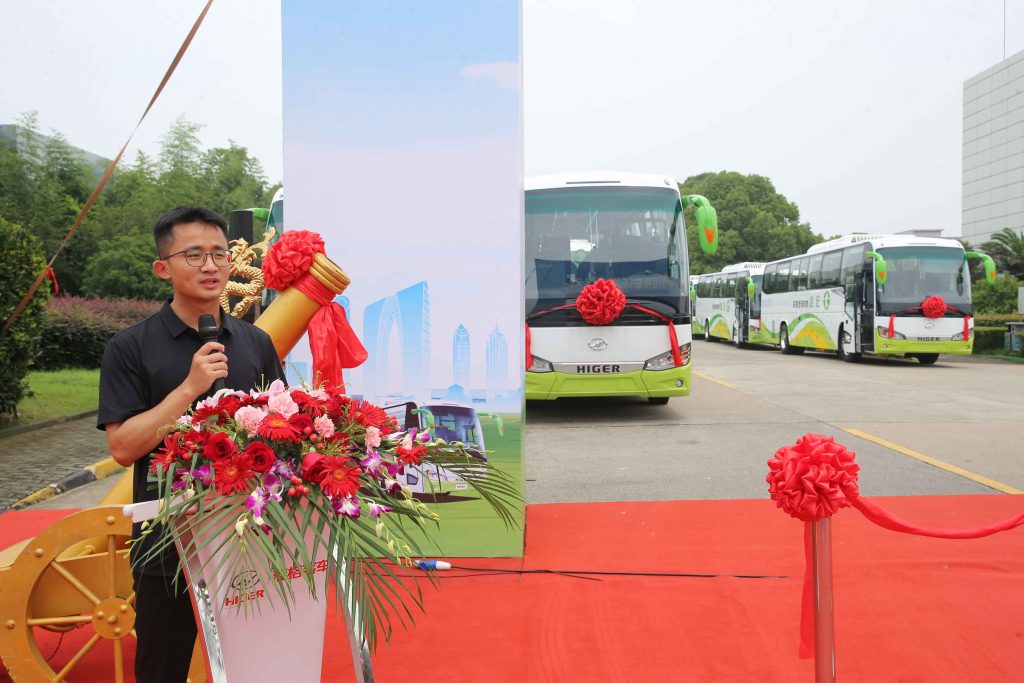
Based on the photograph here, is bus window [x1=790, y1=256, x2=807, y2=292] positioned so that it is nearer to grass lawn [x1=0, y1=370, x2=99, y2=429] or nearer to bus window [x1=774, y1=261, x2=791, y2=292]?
bus window [x1=774, y1=261, x2=791, y2=292]

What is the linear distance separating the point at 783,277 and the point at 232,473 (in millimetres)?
25916

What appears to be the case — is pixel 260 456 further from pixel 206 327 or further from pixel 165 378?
pixel 165 378

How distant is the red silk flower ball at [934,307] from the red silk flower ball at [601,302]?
449 inches

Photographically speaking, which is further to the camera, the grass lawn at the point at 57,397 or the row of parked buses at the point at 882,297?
the row of parked buses at the point at 882,297

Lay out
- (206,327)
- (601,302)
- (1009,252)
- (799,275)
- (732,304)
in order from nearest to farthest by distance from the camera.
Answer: (206,327), (601,302), (799,275), (732,304), (1009,252)

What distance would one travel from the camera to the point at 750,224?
5441 centimetres

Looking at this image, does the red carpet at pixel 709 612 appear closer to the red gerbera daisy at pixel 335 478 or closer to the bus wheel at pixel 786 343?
the red gerbera daisy at pixel 335 478

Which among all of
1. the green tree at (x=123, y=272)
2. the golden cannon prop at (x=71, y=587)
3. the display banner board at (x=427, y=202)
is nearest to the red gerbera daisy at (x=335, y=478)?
the golden cannon prop at (x=71, y=587)

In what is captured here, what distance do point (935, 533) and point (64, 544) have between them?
3164mm

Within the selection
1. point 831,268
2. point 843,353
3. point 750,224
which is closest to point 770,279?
point 831,268

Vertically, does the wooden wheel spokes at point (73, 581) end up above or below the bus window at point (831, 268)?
below

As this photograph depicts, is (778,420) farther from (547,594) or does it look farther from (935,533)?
(935,533)

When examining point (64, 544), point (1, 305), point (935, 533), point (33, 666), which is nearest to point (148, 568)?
point (64, 544)

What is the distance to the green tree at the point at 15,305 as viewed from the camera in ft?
30.2
